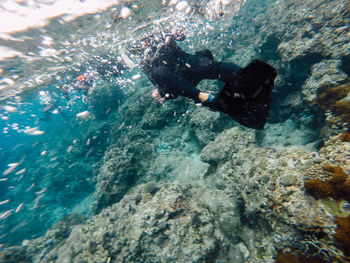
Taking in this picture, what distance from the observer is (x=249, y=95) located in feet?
8.94

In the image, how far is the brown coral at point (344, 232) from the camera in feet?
7.72

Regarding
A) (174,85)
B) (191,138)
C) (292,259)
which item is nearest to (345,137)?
(292,259)

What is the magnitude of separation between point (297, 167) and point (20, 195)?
25277 millimetres

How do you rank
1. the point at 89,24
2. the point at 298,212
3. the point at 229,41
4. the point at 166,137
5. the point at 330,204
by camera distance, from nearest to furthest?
the point at 330,204 < the point at 298,212 < the point at 166,137 < the point at 89,24 < the point at 229,41

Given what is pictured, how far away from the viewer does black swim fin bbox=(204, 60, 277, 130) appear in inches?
98.4

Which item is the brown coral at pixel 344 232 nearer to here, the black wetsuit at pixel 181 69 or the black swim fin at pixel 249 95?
the black swim fin at pixel 249 95

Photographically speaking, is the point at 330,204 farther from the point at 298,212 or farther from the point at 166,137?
the point at 166,137

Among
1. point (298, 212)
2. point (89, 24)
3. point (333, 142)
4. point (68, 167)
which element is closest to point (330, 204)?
point (298, 212)

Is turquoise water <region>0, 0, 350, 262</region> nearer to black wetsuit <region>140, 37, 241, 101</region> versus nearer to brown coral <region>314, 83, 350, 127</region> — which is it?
brown coral <region>314, 83, 350, 127</region>

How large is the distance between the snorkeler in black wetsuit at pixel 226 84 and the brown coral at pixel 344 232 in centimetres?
181

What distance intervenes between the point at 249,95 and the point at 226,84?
417 mm

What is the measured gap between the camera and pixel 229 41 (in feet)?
47.8

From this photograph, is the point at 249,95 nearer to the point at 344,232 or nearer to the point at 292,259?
the point at 344,232

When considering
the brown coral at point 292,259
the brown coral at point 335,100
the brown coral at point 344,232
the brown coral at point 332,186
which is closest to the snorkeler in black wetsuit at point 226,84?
the brown coral at point 332,186
